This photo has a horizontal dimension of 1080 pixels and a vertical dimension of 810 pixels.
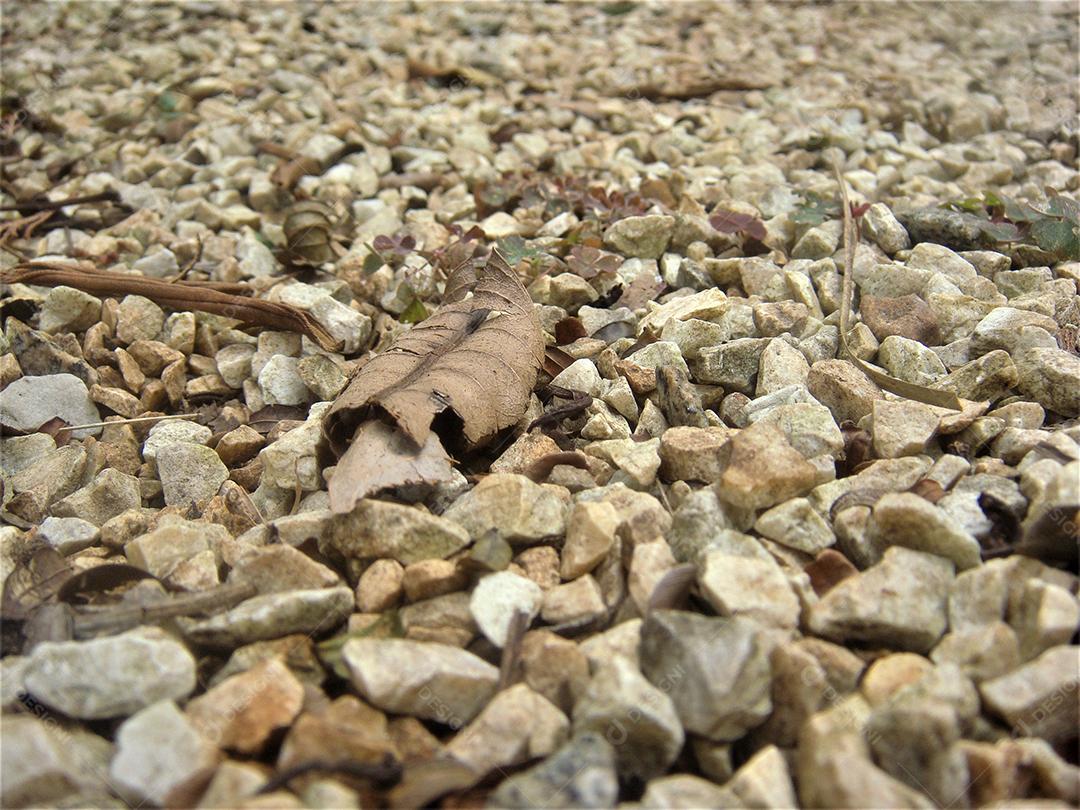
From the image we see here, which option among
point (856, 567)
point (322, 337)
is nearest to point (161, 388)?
point (322, 337)

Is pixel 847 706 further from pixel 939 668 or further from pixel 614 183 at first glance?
pixel 614 183

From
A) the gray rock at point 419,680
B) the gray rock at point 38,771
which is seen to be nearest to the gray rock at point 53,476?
the gray rock at point 38,771

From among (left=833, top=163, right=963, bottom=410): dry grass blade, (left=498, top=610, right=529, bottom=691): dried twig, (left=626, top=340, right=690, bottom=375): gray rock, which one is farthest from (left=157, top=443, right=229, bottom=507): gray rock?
Answer: (left=833, top=163, right=963, bottom=410): dry grass blade

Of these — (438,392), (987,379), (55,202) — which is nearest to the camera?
(438,392)

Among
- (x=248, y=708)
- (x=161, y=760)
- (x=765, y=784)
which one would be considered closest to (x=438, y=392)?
(x=248, y=708)

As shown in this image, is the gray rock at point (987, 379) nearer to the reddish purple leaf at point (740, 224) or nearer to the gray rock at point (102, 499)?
the reddish purple leaf at point (740, 224)

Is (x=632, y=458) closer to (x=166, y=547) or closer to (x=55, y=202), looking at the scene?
(x=166, y=547)
